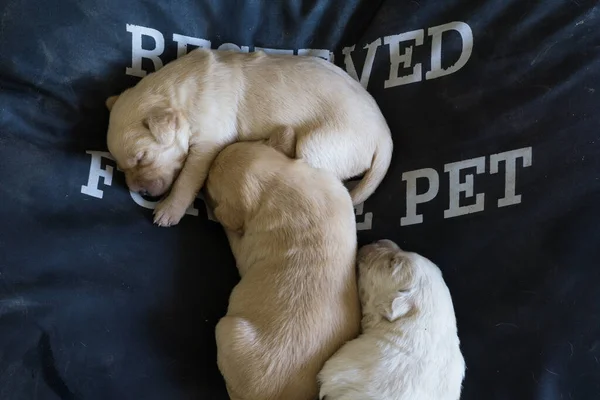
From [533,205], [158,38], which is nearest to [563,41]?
[533,205]

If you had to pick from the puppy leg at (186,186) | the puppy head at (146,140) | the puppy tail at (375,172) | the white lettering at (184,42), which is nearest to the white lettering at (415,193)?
the puppy tail at (375,172)

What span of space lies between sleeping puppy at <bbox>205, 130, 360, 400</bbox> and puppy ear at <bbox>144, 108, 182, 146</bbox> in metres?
0.20

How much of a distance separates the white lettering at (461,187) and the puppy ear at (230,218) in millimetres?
753

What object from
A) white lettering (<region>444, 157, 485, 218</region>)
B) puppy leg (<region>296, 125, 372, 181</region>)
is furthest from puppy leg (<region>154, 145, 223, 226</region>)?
white lettering (<region>444, 157, 485, 218</region>)

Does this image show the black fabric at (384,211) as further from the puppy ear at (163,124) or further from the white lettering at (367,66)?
the puppy ear at (163,124)

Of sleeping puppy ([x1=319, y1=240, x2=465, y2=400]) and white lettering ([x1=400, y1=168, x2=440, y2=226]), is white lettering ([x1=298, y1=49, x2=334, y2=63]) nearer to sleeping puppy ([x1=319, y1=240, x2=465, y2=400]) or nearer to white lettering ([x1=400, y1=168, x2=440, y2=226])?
white lettering ([x1=400, y1=168, x2=440, y2=226])

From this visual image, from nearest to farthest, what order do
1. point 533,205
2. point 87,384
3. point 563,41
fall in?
point 87,384
point 533,205
point 563,41

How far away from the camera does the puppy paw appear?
246cm

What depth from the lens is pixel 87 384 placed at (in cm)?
216

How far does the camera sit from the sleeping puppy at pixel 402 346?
210 cm

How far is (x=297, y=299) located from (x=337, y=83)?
2.86ft

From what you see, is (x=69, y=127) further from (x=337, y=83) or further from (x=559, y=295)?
(x=559, y=295)

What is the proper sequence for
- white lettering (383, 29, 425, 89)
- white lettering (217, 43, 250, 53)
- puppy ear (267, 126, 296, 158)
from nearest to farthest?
1. puppy ear (267, 126, 296, 158)
2. white lettering (383, 29, 425, 89)
3. white lettering (217, 43, 250, 53)

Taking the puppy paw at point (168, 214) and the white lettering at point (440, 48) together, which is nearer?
the puppy paw at point (168, 214)
